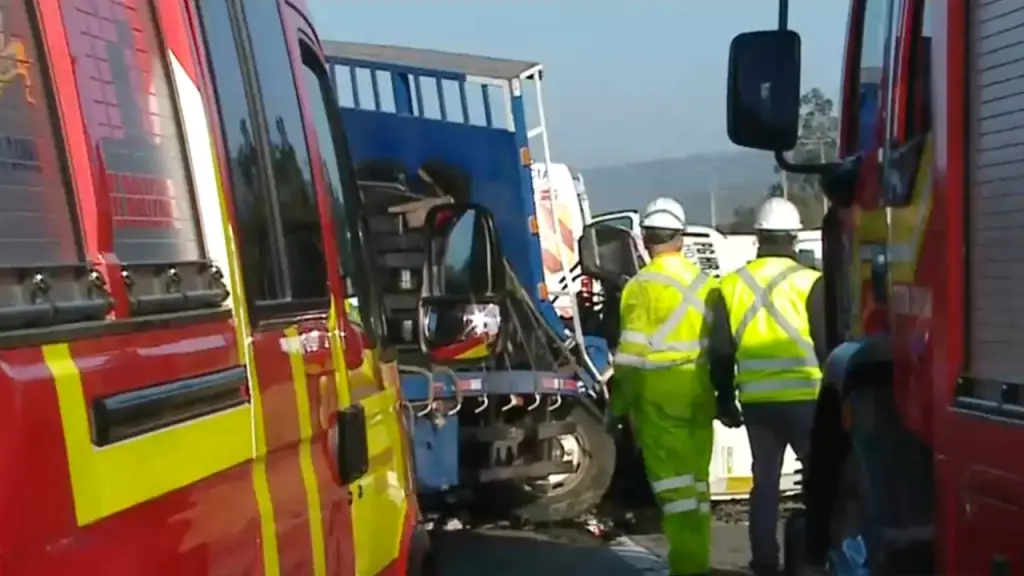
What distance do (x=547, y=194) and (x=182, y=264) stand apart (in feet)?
27.9

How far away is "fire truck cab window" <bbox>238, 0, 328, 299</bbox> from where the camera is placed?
3637 mm

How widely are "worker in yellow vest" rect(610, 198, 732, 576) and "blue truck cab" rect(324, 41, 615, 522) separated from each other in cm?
195

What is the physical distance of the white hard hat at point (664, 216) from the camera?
8.24 metres

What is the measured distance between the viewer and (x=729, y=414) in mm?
8086

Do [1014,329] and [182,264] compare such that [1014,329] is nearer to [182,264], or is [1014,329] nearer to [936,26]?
[936,26]

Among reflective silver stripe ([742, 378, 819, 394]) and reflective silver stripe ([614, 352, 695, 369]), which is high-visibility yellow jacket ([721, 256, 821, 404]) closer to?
reflective silver stripe ([742, 378, 819, 394])

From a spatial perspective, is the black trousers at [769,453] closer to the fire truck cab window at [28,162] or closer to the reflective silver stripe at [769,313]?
the reflective silver stripe at [769,313]

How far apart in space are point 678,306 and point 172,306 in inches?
212

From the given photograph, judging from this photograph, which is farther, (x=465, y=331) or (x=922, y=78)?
(x=465, y=331)

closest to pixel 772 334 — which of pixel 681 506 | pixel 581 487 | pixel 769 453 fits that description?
pixel 769 453

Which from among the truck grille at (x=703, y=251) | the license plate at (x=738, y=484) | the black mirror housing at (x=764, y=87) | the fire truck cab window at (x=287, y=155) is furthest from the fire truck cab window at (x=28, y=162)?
the truck grille at (x=703, y=251)

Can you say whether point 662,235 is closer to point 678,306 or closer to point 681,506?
point 678,306

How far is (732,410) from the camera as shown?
26.5ft

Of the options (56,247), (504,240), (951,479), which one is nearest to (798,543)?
(951,479)
